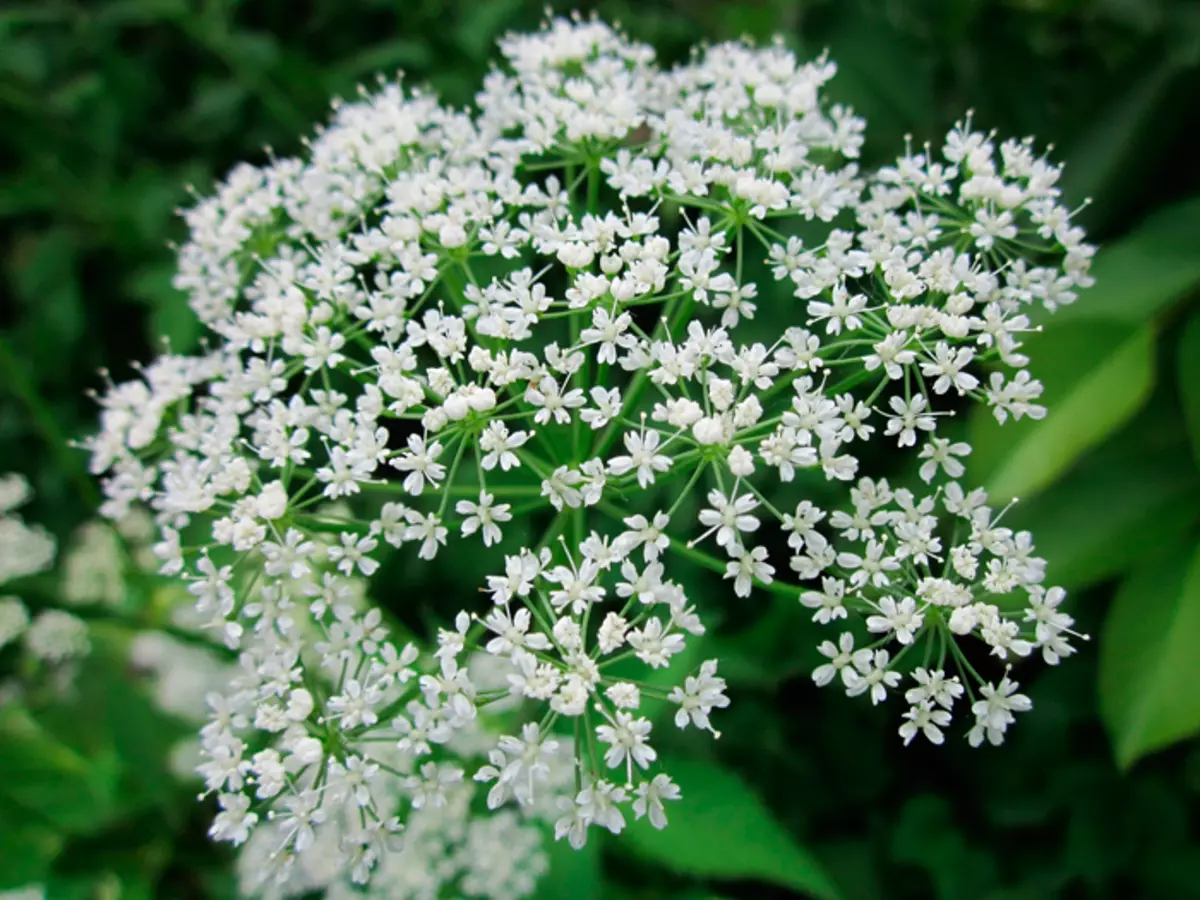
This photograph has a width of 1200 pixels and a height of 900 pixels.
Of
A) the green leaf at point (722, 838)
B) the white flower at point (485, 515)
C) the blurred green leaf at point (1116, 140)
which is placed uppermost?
the blurred green leaf at point (1116, 140)

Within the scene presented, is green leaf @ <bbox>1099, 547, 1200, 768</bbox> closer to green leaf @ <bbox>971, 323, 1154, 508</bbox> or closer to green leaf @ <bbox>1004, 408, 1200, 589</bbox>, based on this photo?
green leaf @ <bbox>1004, 408, 1200, 589</bbox>

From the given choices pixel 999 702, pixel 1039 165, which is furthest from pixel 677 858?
pixel 1039 165

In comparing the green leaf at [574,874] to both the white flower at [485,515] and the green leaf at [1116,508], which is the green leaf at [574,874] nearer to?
the white flower at [485,515]

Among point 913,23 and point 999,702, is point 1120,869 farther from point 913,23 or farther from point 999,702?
point 913,23

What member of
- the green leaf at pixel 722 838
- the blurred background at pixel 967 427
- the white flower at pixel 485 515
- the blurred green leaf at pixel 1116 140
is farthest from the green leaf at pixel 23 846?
the blurred green leaf at pixel 1116 140

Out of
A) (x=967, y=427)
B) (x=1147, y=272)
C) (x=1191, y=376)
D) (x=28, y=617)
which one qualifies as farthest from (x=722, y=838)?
(x=28, y=617)
